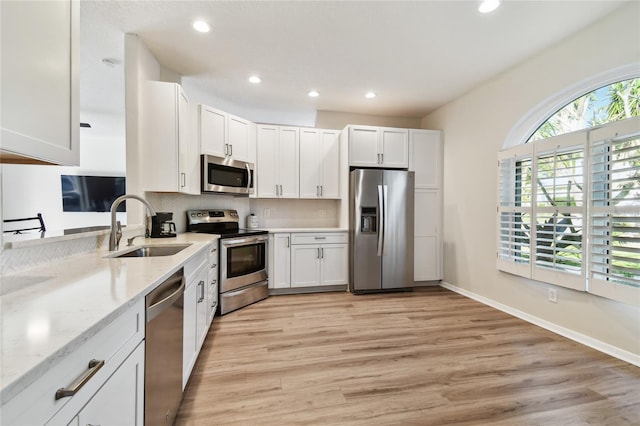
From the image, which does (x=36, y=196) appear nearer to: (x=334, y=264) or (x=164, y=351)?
(x=164, y=351)

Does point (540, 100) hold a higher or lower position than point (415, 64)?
lower

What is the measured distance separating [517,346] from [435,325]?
68 centimetres

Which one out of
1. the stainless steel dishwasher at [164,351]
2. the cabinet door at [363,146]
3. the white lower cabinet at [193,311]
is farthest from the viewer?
the cabinet door at [363,146]

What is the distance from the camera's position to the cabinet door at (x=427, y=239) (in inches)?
163

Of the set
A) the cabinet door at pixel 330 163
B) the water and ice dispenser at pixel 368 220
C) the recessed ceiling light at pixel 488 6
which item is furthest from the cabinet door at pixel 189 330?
the recessed ceiling light at pixel 488 6

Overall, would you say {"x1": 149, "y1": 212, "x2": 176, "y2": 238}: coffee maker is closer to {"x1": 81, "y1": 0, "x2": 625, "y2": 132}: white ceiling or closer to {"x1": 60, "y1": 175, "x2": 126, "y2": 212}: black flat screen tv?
{"x1": 60, "y1": 175, "x2": 126, "y2": 212}: black flat screen tv

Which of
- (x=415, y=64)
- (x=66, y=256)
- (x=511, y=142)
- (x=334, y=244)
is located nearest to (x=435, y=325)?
(x=334, y=244)

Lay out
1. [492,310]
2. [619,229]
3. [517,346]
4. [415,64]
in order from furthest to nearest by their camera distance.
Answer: [492,310]
[415,64]
[517,346]
[619,229]

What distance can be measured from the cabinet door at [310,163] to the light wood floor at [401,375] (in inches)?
73.3

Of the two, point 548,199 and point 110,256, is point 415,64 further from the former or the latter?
point 110,256

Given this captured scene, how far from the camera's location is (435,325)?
110 inches

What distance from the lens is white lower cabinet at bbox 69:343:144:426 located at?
29.0 inches

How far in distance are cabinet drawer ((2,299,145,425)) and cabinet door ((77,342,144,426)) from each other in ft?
0.10

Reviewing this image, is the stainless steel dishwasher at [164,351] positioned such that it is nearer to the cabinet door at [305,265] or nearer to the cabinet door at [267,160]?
the cabinet door at [305,265]
